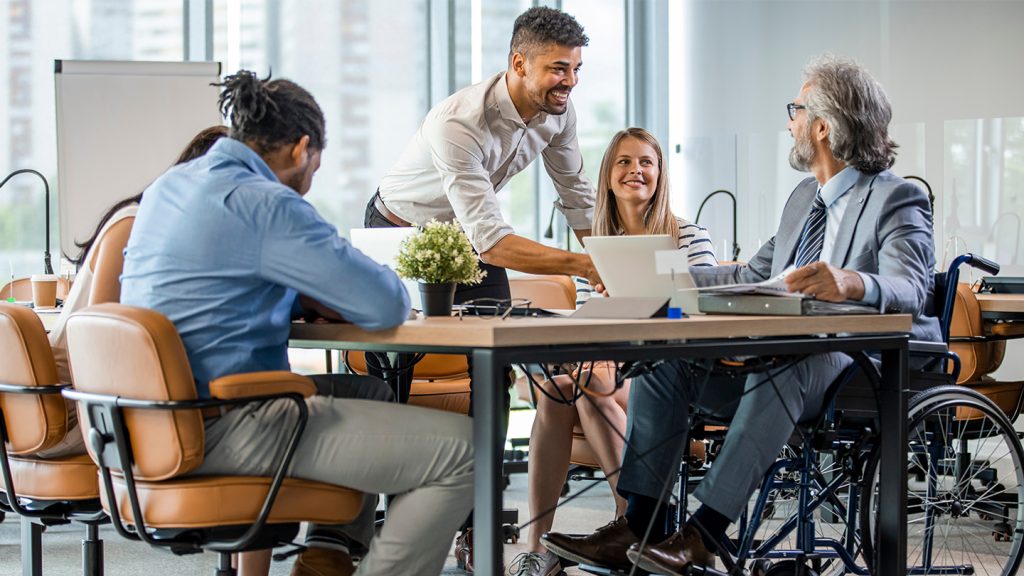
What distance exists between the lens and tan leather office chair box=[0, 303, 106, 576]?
7.54 feet

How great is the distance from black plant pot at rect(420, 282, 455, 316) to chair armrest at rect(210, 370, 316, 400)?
0.44 m

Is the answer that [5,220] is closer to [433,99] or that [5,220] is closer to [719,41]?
[433,99]

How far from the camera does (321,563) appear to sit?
241 cm

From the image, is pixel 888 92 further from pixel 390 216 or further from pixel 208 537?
pixel 208 537

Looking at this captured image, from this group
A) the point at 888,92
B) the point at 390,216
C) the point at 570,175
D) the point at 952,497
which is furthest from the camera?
the point at 888,92

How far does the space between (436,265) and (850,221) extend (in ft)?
3.39

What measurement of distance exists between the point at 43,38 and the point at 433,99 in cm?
220

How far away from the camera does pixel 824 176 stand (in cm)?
292

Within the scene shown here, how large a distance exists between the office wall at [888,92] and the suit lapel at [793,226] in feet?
10.9

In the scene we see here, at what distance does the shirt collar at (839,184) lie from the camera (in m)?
2.81

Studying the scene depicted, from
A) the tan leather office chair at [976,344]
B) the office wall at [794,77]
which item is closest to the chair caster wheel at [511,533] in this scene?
the tan leather office chair at [976,344]

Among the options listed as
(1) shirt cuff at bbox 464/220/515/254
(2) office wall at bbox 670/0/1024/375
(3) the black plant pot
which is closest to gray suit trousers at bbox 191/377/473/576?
(3) the black plant pot

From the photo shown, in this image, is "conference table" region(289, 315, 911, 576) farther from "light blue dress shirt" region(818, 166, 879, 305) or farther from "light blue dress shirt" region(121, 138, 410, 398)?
"light blue dress shirt" region(818, 166, 879, 305)

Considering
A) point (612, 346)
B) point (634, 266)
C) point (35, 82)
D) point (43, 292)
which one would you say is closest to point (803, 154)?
point (634, 266)
